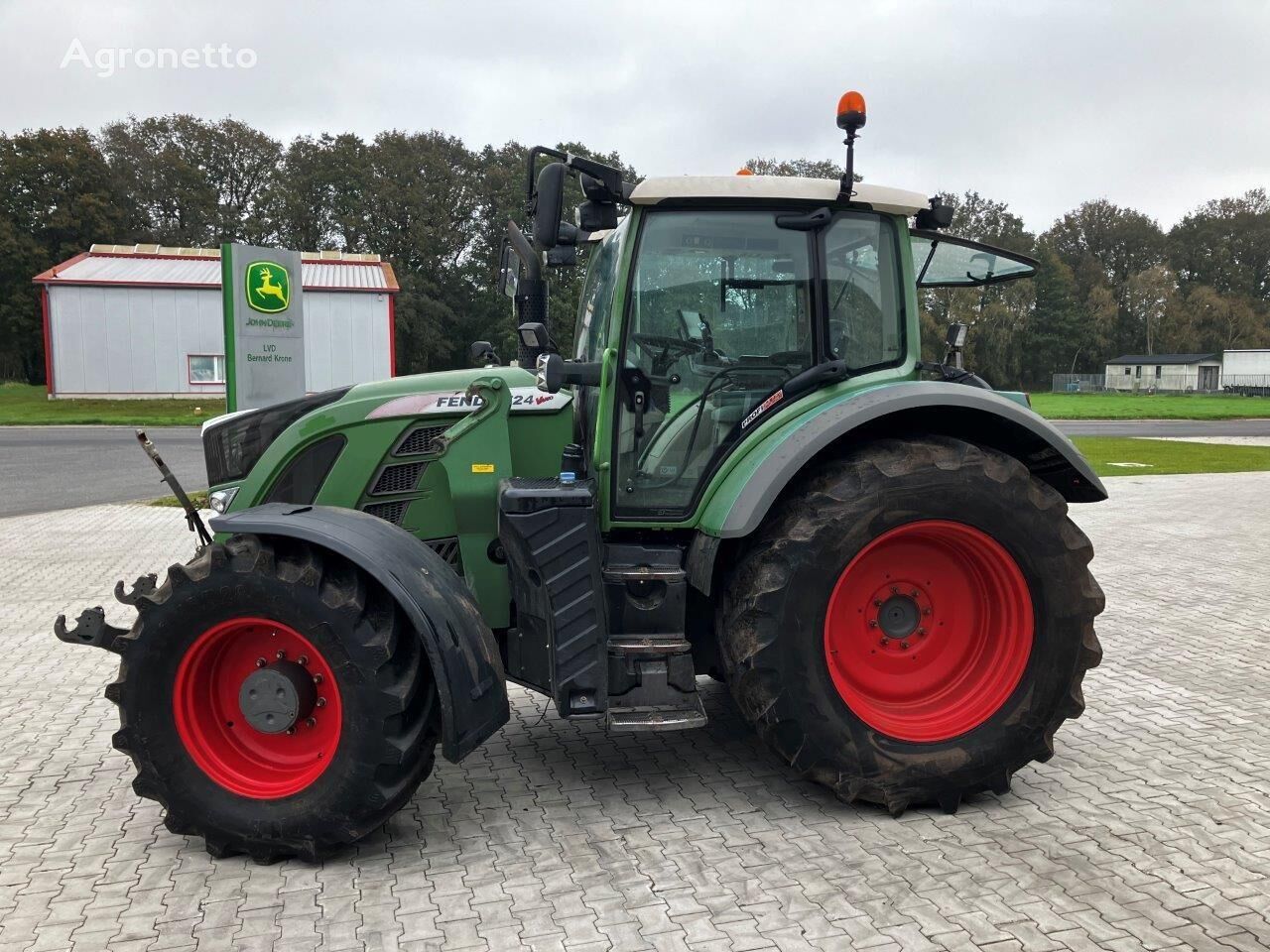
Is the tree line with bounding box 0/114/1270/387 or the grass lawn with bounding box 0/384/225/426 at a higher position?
the tree line with bounding box 0/114/1270/387

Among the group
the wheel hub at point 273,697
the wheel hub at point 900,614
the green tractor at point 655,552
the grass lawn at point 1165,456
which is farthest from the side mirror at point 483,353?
the grass lawn at point 1165,456

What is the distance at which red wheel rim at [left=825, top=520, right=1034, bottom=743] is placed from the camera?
377 cm

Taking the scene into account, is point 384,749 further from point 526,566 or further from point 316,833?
point 526,566

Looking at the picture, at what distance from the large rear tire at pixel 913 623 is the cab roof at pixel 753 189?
3.26 ft

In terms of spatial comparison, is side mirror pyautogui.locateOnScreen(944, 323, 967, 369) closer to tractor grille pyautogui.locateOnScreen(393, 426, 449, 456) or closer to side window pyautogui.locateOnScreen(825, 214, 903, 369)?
side window pyautogui.locateOnScreen(825, 214, 903, 369)

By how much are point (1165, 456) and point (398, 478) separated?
1879 cm

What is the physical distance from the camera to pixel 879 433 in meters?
3.87

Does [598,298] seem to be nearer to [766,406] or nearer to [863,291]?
[766,406]

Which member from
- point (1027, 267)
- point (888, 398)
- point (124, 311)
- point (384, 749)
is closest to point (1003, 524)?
point (888, 398)

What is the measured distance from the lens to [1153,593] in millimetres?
7652

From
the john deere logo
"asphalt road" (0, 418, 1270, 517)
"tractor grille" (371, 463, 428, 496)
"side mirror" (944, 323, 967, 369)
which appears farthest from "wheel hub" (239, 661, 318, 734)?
the john deere logo

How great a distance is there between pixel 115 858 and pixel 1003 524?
11.2 ft

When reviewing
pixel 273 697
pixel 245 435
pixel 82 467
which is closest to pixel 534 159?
pixel 245 435

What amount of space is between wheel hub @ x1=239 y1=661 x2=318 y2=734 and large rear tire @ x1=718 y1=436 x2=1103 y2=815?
5.16 ft
